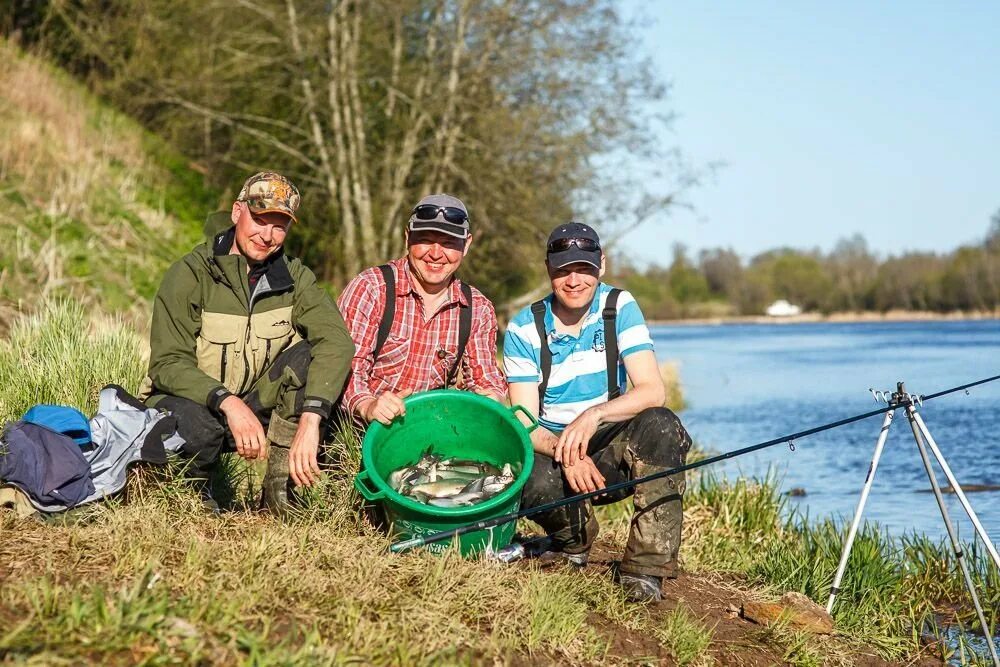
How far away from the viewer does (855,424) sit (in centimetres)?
1608

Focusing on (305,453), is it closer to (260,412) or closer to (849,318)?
(260,412)

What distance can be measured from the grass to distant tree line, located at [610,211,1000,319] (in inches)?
1550

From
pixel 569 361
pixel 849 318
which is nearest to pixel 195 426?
pixel 569 361

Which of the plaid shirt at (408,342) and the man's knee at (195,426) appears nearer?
the man's knee at (195,426)

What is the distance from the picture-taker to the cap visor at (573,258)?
4570 millimetres

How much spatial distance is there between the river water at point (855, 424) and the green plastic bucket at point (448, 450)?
12.6ft

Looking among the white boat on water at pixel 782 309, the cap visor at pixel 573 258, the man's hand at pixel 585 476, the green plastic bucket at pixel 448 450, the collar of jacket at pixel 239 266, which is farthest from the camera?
the white boat on water at pixel 782 309

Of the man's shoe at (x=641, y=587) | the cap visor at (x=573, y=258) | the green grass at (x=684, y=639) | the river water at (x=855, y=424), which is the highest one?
the cap visor at (x=573, y=258)

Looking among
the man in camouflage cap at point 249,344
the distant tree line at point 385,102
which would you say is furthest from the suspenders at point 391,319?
the distant tree line at point 385,102

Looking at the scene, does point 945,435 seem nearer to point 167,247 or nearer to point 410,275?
point 167,247

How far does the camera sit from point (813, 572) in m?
5.43

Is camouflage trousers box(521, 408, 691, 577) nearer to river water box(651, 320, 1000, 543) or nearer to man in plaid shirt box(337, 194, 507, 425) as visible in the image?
man in plaid shirt box(337, 194, 507, 425)

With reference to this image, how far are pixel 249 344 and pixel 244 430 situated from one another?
0.52 m

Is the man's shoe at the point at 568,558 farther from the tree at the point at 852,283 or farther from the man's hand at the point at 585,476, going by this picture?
the tree at the point at 852,283
